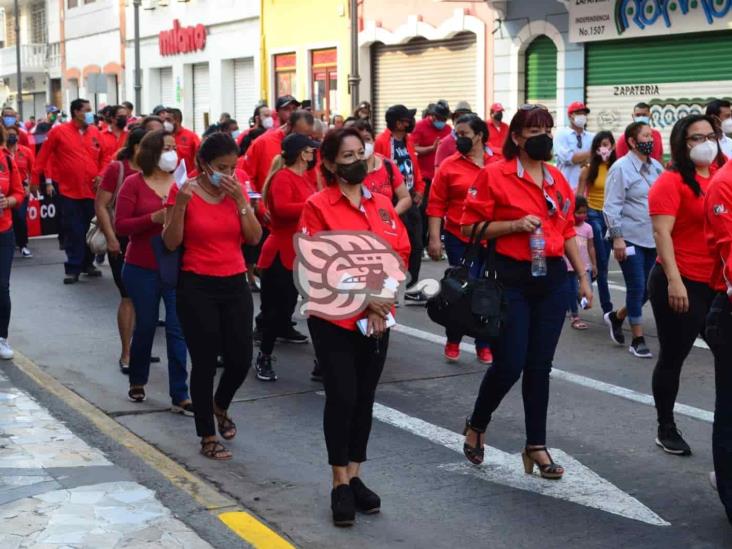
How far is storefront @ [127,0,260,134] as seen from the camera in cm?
3353

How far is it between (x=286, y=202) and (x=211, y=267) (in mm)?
1974

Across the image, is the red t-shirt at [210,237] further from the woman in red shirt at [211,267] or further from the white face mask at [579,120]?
the white face mask at [579,120]

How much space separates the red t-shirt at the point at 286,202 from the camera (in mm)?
8547

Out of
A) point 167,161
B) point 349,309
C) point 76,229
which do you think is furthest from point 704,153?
point 76,229

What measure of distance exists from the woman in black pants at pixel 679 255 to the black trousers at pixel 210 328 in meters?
2.20

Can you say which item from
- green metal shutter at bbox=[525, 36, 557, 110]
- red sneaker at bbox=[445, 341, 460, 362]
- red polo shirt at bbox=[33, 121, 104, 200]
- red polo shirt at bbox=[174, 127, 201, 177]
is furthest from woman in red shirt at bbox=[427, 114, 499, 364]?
green metal shutter at bbox=[525, 36, 557, 110]

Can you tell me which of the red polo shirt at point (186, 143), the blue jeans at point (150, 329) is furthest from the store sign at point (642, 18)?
the blue jeans at point (150, 329)

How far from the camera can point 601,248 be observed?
10.8 meters

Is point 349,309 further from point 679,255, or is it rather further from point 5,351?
point 5,351

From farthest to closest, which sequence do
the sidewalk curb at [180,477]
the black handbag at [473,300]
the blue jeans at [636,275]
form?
the blue jeans at [636,275]
the black handbag at [473,300]
the sidewalk curb at [180,477]

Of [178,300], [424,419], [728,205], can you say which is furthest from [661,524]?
[178,300]

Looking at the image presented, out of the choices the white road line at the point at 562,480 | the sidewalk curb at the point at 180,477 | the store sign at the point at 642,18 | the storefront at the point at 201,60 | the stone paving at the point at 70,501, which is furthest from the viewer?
the storefront at the point at 201,60

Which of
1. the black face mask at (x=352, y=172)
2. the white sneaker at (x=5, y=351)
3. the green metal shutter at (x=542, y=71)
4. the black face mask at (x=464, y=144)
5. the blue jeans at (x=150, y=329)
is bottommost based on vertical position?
the white sneaker at (x=5, y=351)

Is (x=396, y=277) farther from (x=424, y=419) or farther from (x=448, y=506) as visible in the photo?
(x=424, y=419)
